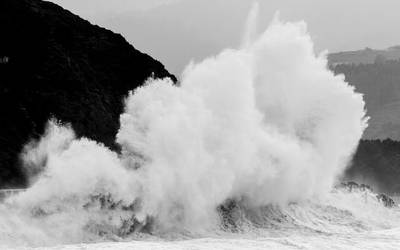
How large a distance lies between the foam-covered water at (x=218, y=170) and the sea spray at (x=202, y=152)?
1.8 inches

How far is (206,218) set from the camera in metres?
23.7

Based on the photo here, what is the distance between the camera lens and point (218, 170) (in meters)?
24.5

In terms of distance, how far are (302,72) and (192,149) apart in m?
9.56

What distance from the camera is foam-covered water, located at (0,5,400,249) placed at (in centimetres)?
2025

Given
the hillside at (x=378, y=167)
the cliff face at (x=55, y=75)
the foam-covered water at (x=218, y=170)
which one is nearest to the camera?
the foam-covered water at (x=218, y=170)

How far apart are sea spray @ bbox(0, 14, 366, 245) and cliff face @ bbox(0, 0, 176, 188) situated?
2559 mm

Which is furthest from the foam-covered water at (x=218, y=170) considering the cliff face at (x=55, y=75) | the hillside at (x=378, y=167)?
the hillside at (x=378, y=167)

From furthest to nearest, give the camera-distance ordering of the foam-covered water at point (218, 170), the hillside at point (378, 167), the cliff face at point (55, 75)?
the hillside at point (378, 167) < the cliff face at point (55, 75) < the foam-covered water at point (218, 170)

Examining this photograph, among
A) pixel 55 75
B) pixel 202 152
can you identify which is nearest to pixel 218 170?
pixel 202 152

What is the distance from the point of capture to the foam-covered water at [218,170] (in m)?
20.2

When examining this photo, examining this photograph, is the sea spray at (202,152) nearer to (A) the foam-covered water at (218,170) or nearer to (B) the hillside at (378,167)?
(A) the foam-covered water at (218,170)

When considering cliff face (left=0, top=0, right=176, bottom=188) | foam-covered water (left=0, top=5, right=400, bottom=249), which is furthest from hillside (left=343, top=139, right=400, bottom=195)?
foam-covered water (left=0, top=5, right=400, bottom=249)

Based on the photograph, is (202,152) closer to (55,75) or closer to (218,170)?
(218,170)

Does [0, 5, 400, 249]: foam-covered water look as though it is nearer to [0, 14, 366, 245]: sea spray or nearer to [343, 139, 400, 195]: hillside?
[0, 14, 366, 245]: sea spray
